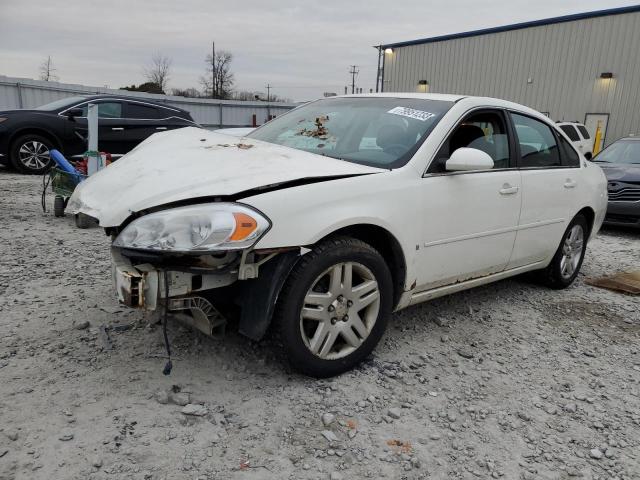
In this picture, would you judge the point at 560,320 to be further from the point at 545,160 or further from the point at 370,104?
the point at 370,104

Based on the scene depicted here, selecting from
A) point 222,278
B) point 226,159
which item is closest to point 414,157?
point 226,159

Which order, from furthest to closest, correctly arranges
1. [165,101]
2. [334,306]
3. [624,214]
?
[165,101] < [624,214] < [334,306]

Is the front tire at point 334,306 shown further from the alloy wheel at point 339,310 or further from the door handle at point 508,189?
the door handle at point 508,189

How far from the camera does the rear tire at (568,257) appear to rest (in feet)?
14.4

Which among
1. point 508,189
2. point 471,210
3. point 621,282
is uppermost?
point 508,189

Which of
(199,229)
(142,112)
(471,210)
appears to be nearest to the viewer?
(199,229)

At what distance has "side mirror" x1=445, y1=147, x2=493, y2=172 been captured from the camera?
9.76 ft

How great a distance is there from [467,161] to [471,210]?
1.27 feet

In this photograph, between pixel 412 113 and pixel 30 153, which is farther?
pixel 30 153

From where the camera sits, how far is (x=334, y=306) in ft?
8.68

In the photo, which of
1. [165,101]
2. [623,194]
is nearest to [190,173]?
[623,194]

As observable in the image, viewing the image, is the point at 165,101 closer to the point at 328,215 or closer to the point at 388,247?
the point at 388,247

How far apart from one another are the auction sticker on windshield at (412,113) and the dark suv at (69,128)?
6893 millimetres

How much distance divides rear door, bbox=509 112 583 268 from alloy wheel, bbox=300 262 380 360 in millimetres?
1484
